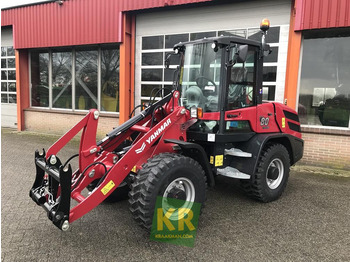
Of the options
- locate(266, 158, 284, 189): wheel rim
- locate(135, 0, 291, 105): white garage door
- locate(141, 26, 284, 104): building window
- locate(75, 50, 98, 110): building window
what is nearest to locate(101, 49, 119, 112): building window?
locate(75, 50, 98, 110): building window

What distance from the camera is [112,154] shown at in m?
3.74

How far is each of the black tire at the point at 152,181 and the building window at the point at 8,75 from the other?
37.5 ft

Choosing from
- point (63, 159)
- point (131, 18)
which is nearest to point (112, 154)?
point (63, 159)

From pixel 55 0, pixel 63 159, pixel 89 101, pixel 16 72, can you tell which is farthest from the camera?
pixel 16 72

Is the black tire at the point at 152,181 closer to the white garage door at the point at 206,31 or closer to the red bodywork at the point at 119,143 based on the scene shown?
the red bodywork at the point at 119,143

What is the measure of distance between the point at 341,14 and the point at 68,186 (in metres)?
6.68

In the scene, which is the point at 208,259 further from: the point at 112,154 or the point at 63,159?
the point at 63,159

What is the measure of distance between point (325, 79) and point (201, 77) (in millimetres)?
4521

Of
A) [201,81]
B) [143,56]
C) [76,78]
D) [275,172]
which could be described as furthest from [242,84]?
[76,78]

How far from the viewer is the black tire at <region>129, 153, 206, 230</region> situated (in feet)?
10.2

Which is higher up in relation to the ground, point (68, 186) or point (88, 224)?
point (68, 186)

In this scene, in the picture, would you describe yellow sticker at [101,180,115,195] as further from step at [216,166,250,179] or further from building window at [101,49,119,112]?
building window at [101,49,119,112]

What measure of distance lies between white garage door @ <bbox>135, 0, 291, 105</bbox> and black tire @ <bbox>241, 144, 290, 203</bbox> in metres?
2.91

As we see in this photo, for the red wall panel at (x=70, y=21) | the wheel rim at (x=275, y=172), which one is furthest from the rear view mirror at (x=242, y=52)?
the red wall panel at (x=70, y=21)
